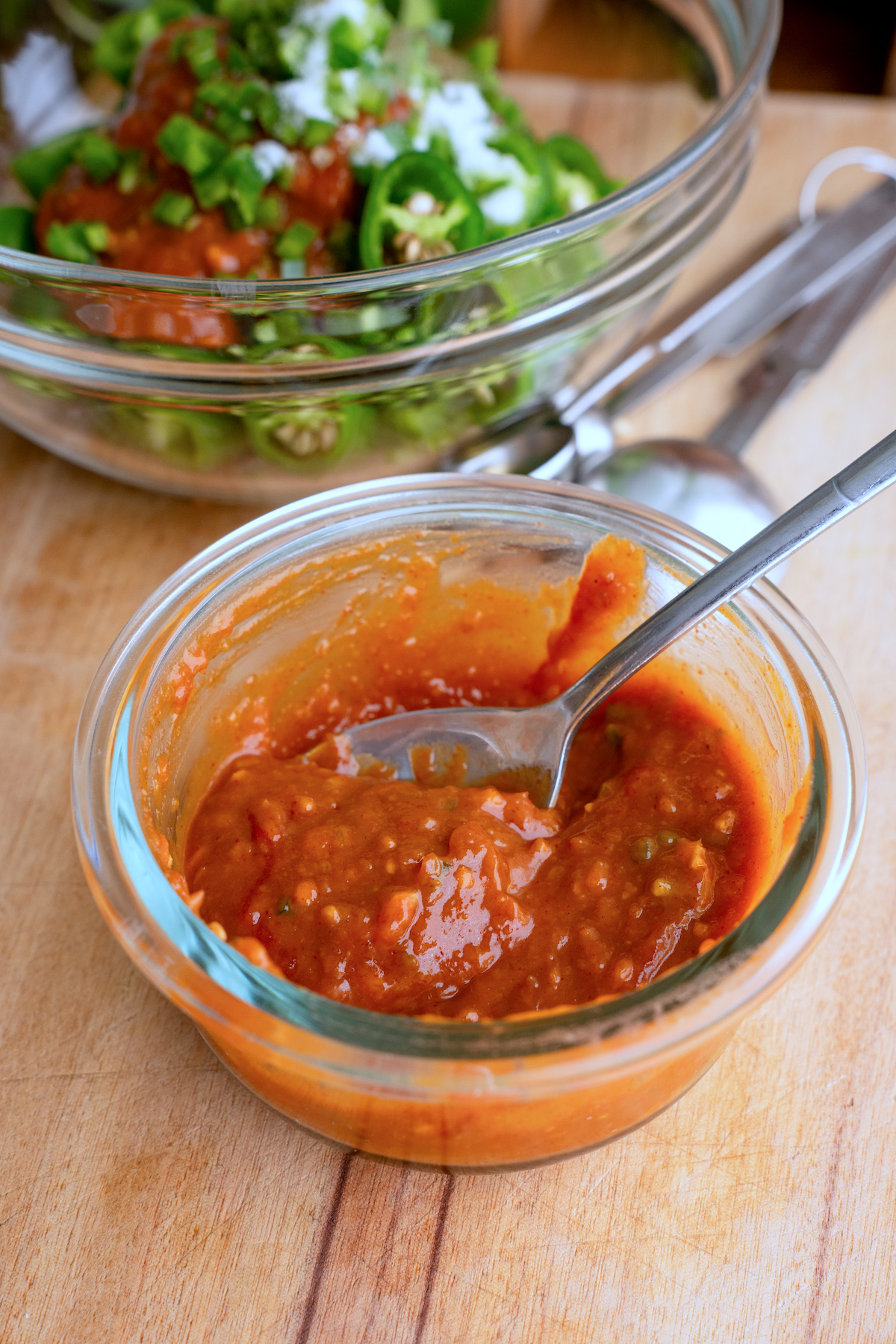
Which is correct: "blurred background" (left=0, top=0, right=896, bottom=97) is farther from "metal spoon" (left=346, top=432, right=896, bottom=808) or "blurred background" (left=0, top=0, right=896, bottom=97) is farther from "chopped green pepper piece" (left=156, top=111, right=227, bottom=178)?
"metal spoon" (left=346, top=432, right=896, bottom=808)

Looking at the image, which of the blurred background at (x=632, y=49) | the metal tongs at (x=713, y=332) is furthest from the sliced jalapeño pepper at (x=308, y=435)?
the blurred background at (x=632, y=49)

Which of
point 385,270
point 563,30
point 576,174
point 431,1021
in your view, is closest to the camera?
point 431,1021

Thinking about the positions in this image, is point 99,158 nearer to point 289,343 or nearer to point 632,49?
point 289,343

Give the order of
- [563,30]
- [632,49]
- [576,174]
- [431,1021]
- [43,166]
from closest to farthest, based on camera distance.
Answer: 1. [431,1021]
2. [43,166]
3. [576,174]
4. [632,49]
5. [563,30]

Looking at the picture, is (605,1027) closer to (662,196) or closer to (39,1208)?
(39,1208)

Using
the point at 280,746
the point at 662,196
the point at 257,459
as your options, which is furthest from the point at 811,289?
the point at 280,746

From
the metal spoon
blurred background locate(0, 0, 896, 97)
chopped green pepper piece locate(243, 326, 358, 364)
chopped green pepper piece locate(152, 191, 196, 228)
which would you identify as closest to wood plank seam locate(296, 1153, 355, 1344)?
the metal spoon

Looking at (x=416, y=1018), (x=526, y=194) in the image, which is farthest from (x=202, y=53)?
(x=416, y=1018)
